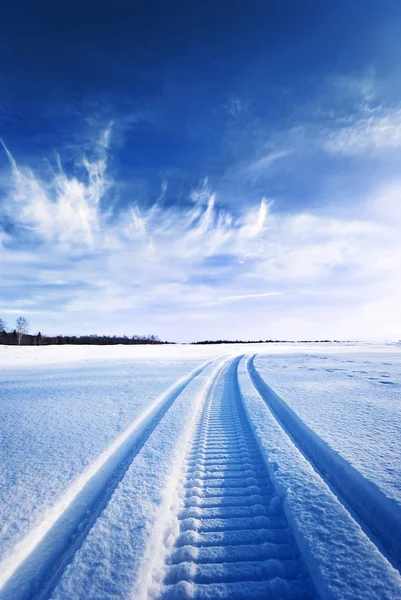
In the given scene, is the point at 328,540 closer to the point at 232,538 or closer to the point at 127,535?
the point at 232,538

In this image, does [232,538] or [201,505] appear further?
[201,505]

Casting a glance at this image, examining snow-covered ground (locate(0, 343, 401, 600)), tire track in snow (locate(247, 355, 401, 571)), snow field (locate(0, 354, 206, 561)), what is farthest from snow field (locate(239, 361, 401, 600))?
snow field (locate(0, 354, 206, 561))

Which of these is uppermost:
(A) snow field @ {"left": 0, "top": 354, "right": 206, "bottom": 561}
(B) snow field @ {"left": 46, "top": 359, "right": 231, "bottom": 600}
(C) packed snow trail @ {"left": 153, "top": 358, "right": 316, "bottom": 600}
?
(A) snow field @ {"left": 0, "top": 354, "right": 206, "bottom": 561}

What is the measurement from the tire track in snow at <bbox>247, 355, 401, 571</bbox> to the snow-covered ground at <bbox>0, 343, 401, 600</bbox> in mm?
10

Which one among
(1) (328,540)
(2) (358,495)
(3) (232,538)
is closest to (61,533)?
(3) (232,538)

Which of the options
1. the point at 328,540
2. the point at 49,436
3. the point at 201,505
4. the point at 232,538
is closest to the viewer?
the point at 328,540

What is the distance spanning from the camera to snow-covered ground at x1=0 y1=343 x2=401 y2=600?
63.0 inches

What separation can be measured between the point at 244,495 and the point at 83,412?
128 inches

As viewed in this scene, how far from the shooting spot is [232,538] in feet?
6.36

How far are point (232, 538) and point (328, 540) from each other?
0.62m

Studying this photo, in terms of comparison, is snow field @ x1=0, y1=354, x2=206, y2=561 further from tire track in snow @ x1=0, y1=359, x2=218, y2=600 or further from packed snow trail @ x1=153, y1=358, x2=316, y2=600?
packed snow trail @ x1=153, y1=358, x2=316, y2=600

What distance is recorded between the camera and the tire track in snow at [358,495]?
192cm

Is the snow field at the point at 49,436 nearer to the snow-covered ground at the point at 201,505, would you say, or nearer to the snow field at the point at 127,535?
the snow-covered ground at the point at 201,505

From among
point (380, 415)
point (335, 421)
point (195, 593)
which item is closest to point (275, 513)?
point (195, 593)
